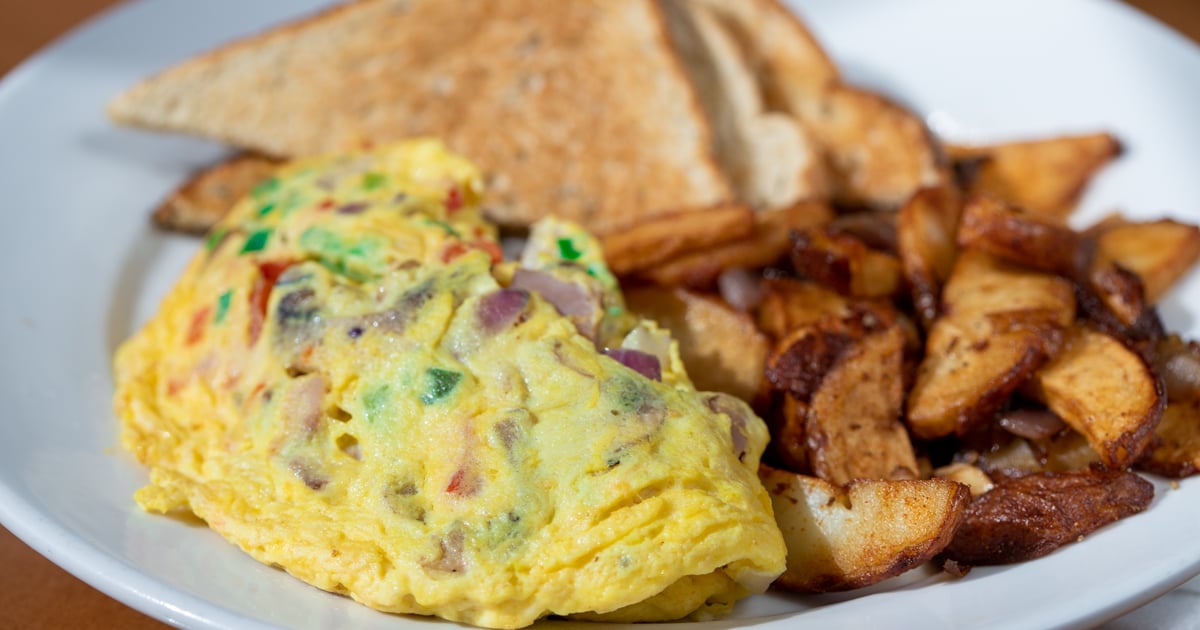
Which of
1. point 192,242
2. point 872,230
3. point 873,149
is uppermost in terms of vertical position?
point 872,230

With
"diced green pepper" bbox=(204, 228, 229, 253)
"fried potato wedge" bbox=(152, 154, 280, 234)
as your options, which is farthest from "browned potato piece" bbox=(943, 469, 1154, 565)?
"fried potato wedge" bbox=(152, 154, 280, 234)

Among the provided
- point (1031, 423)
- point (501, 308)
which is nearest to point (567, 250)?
point (501, 308)

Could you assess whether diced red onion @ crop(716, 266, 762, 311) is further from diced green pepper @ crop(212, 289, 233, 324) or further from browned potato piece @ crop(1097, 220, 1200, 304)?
diced green pepper @ crop(212, 289, 233, 324)

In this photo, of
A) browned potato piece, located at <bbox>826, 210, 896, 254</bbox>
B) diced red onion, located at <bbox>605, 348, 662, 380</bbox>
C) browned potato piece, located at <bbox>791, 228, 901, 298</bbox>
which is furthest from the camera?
browned potato piece, located at <bbox>826, 210, 896, 254</bbox>

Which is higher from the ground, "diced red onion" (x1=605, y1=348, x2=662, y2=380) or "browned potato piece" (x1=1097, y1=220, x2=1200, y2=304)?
"diced red onion" (x1=605, y1=348, x2=662, y2=380)

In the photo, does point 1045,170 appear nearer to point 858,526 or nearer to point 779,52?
point 779,52

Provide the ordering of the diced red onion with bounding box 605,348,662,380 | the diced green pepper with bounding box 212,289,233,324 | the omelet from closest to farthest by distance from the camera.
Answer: the omelet → the diced red onion with bounding box 605,348,662,380 → the diced green pepper with bounding box 212,289,233,324
